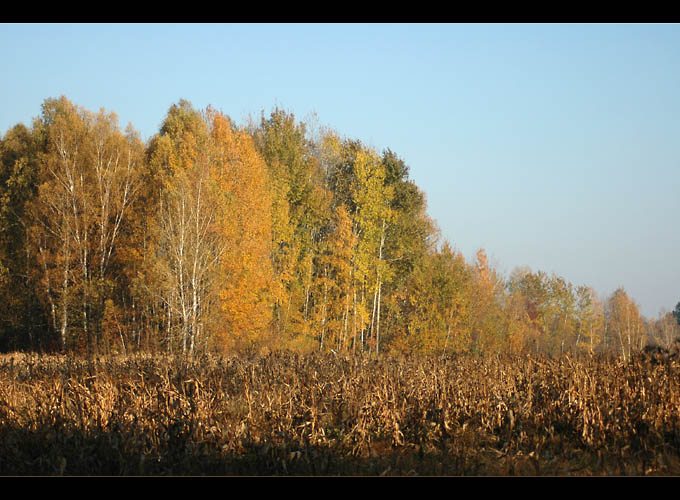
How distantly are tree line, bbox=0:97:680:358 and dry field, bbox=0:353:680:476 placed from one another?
1329cm

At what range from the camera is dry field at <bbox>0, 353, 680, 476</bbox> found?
25.0 feet

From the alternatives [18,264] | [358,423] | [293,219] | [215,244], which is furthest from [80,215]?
[358,423]

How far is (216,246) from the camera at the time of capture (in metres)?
27.1

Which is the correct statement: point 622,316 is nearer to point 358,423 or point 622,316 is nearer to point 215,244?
point 215,244

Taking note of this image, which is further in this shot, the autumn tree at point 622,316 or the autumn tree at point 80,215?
the autumn tree at point 622,316

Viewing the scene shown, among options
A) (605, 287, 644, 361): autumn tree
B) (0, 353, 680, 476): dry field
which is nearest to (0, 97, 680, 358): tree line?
(0, 353, 680, 476): dry field

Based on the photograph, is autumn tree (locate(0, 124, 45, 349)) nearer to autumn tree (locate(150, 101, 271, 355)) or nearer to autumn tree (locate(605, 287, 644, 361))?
autumn tree (locate(150, 101, 271, 355))

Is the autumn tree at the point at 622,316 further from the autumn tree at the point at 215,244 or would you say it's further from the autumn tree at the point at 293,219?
the autumn tree at the point at 215,244

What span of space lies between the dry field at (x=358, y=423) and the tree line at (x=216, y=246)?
1329cm

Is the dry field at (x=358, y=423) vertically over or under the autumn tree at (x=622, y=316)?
under

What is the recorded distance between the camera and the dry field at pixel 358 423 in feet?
25.0

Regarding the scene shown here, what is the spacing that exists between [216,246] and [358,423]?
19691 millimetres

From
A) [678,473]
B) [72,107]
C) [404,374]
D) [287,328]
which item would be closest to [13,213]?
[72,107]

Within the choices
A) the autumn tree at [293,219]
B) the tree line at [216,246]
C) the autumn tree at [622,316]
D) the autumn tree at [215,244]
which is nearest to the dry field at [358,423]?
the tree line at [216,246]
